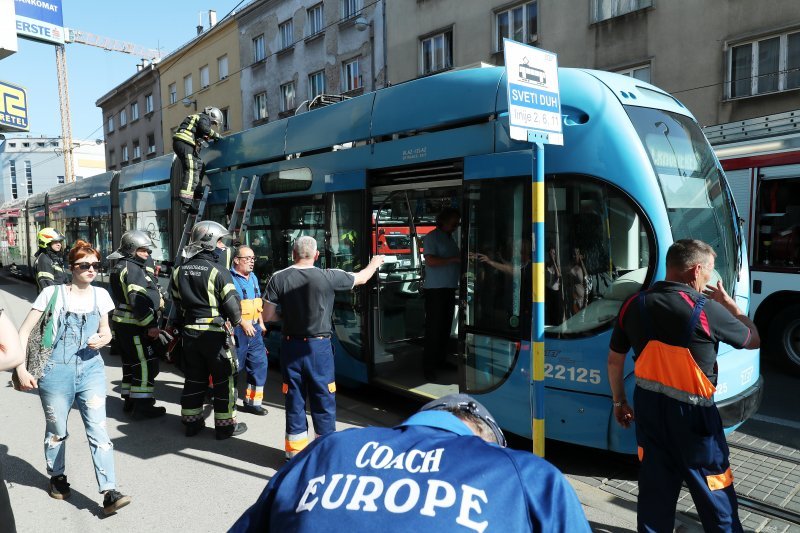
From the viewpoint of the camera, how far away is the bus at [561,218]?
12.4 feet

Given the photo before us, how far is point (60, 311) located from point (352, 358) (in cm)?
279

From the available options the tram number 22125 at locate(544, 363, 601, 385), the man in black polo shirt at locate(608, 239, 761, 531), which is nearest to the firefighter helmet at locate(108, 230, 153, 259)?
the tram number 22125 at locate(544, 363, 601, 385)

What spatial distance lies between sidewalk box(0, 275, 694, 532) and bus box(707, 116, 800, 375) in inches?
182

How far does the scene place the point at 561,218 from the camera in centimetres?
401

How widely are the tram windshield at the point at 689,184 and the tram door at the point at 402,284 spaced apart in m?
2.18

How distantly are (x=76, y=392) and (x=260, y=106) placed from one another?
24.4 meters

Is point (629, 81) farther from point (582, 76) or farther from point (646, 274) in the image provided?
point (646, 274)

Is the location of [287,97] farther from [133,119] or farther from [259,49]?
[133,119]

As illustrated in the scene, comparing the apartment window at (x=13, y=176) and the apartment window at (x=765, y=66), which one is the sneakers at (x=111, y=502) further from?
the apartment window at (x=13, y=176)

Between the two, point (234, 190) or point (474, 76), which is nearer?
point (474, 76)

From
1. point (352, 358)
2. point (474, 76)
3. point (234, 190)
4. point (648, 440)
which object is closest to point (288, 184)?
point (234, 190)

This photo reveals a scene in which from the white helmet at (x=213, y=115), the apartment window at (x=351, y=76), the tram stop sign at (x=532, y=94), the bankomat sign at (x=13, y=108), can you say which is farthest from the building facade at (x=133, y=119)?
the tram stop sign at (x=532, y=94)

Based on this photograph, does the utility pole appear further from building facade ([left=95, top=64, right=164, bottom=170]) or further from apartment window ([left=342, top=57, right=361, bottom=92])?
apartment window ([left=342, top=57, right=361, bottom=92])

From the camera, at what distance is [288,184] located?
6617 millimetres
